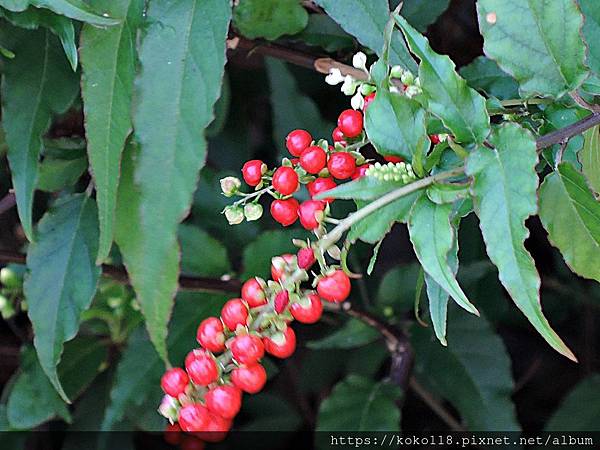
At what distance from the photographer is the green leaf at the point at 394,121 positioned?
0.45 meters

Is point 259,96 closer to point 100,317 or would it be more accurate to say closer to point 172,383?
point 100,317

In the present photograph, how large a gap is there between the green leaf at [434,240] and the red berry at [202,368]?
0.46 ft

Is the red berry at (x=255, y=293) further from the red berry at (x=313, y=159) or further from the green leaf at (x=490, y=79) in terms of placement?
the green leaf at (x=490, y=79)

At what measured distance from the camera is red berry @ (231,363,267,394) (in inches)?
18.2

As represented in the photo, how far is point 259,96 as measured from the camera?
4.31ft

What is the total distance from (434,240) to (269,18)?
1.21ft

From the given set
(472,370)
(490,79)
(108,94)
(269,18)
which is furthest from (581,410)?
(108,94)

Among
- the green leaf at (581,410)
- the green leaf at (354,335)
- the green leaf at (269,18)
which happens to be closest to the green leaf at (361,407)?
the green leaf at (354,335)

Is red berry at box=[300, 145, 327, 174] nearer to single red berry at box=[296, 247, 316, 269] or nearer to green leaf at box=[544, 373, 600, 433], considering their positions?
single red berry at box=[296, 247, 316, 269]

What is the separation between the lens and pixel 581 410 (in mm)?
1009

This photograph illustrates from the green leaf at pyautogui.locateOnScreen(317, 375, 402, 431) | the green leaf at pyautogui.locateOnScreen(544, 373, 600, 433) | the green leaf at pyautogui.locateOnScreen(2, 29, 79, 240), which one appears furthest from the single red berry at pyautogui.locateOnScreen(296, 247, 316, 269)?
the green leaf at pyautogui.locateOnScreen(544, 373, 600, 433)

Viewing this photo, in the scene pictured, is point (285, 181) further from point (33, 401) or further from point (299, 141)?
point (33, 401)

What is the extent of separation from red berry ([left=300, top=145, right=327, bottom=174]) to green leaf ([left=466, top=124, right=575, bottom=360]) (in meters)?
0.10

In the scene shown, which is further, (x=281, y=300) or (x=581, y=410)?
(x=581, y=410)
